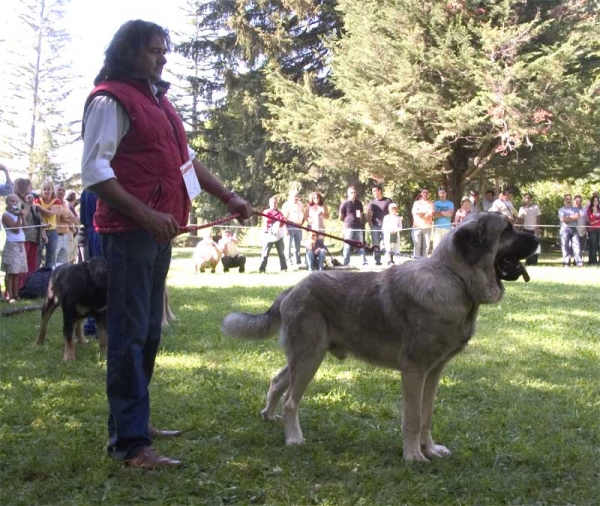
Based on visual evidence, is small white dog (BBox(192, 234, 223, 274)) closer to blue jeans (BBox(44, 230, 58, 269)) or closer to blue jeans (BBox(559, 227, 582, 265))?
blue jeans (BBox(44, 230, 58, 269))

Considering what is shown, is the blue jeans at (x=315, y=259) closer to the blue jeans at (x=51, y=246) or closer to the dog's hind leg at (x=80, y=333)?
the blue jeans at (x=51, y=246)

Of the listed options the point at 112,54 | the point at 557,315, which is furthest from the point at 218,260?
the point at 112,54

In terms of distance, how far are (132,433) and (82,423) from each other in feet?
3.61

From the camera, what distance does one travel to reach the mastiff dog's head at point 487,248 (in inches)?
150

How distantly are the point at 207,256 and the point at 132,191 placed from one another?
550 inches

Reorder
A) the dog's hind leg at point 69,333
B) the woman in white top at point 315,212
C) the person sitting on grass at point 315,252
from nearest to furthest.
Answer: the dog's hind leg at point 69,333 < the person sitting on grass at point 315,252 < the woman in white top at point 315,212

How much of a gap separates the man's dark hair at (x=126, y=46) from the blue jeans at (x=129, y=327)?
0.89m

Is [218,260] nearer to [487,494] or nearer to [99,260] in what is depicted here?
[99,260]

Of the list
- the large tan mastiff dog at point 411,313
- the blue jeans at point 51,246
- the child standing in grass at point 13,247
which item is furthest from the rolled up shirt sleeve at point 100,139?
the blue jeans at point 51,246

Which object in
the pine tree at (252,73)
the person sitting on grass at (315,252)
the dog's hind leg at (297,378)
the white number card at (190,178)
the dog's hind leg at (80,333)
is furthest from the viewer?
the pine tree at (252,73)

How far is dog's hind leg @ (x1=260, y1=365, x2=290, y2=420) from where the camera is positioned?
15.0 ft

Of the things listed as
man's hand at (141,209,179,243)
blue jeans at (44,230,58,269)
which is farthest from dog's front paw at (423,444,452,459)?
blue jeans at (44,230,58,269)

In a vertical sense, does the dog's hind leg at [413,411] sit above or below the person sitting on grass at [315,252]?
below

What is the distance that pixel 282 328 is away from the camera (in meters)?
4.30
